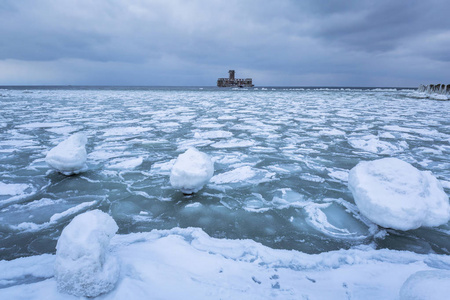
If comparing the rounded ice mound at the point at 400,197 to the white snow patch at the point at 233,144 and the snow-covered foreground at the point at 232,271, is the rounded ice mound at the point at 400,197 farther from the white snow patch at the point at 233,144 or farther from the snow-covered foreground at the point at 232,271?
the white snow patch at the point at 233,144

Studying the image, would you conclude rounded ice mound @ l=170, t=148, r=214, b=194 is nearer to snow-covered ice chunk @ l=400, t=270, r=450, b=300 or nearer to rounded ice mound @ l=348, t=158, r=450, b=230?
rounded ice mound @ l=348, t=158, r=450, b=230

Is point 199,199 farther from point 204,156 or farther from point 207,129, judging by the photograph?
point 207,129

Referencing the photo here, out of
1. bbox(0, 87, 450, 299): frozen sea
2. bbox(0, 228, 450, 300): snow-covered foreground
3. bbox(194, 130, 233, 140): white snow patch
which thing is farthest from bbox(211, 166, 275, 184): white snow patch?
bbox(194, 130, 233, 140): white snow patch

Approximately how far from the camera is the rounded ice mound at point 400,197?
1571mm

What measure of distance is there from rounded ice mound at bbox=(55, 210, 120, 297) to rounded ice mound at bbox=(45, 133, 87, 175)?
1624mm

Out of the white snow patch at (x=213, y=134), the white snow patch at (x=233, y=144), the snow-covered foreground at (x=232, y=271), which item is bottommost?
the snow-covered foreground at (x=232, y=271)

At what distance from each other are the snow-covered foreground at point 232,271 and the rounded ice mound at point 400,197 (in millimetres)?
232

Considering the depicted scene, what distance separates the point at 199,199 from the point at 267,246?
83 centimetres

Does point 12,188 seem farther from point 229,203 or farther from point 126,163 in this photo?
point 229,203

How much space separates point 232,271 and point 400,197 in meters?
1.25

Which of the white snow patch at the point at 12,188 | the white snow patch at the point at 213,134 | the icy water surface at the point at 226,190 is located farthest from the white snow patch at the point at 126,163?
the white snow patch at the point at 213,134

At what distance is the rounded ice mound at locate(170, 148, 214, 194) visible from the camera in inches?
83.4

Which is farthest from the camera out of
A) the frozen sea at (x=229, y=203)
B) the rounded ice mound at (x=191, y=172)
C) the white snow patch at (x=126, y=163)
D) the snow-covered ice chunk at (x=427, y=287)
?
the white snow patch at (x=126, y=163)

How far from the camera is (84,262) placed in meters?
1.11
